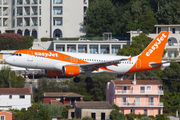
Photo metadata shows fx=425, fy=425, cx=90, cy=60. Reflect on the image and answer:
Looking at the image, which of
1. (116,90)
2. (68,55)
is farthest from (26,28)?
(68,55)

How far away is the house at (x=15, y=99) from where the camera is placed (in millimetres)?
92000

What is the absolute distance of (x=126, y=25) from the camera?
135m

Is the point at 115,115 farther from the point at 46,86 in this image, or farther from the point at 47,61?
the point at 46,86

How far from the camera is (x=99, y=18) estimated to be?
136m

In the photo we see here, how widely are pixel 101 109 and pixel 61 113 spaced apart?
9.36 m

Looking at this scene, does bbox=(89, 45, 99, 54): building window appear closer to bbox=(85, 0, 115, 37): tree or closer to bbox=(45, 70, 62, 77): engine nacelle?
bbox=(85, 0, 115, 37): tree

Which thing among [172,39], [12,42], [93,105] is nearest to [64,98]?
[93,105]

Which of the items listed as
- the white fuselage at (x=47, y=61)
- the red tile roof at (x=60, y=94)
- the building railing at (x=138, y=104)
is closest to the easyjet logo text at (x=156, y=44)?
the white fuselage at (x=47, y=61)

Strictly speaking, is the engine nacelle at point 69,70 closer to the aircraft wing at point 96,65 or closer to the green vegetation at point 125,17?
the aircraft wing at point 96,65

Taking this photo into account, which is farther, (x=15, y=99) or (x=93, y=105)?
(x=15, y=99)

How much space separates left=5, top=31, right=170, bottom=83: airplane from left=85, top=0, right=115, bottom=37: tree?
233 ft

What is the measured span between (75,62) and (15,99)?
37.3 metres

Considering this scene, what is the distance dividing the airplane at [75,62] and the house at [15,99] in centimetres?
3320

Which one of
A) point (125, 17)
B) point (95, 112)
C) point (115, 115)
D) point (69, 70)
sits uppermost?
point (125, 17)
